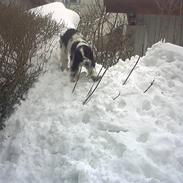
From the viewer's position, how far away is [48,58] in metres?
8.19

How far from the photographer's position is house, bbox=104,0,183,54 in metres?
11.4

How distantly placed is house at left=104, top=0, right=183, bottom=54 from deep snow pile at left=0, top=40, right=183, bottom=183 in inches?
170

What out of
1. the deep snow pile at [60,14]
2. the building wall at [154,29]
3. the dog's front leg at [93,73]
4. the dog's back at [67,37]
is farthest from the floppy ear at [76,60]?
the building wall at [154,29]

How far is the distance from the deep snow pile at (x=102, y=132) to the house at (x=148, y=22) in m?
4.31

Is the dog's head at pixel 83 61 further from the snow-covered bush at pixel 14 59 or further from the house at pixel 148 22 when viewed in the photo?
the house at pixel 148 22

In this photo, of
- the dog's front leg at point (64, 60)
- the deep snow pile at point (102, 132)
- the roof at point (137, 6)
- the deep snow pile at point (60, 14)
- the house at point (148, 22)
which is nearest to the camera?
the deep snow pile at point (102, 132)

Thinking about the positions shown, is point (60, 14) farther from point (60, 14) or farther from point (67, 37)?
point (67, 37)

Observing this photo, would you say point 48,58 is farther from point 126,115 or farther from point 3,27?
point 126,115


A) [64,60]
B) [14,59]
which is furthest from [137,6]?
[14,59]

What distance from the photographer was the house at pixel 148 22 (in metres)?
11.4

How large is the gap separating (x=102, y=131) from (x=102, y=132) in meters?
0.03

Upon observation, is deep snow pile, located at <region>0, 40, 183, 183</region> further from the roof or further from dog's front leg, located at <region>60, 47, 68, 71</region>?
the roof

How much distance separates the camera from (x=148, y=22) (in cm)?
1211

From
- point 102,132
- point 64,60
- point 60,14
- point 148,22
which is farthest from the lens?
point 148,22
